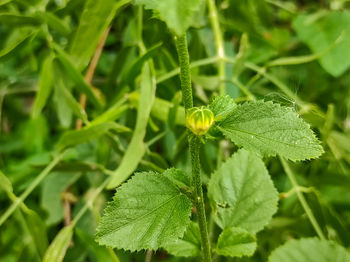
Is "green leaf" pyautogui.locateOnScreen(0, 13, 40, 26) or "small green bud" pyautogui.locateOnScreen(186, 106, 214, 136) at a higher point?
"green leaf" pyautogui.locateOnScreen(0, 13, 40, 26)

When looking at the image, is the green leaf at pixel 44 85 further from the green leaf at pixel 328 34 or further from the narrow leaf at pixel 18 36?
the green leaf at pixel 328 34

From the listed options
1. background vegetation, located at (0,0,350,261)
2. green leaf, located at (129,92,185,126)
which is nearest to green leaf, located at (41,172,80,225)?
background vegetation, located at (0,0,350,261)

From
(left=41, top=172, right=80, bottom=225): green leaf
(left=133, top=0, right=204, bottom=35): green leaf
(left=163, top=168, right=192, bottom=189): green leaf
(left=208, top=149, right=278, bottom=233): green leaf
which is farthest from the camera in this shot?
(left=41, top=172, right=80, bottom=225): green leaf

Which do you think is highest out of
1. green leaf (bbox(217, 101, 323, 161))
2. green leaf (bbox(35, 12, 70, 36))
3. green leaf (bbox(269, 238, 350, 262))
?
green leaf (bbox(35, 12, 70, 36))

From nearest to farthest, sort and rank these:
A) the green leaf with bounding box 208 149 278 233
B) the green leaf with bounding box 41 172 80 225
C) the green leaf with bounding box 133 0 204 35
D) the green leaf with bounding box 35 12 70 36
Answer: the green leaf with bounding box 133 0 204 35 < the green leaf with bounding box 208 149 278 233 < the green leaf with bounding box 35 12 70 36 < the green leaf with bounding box 41 172 80 225

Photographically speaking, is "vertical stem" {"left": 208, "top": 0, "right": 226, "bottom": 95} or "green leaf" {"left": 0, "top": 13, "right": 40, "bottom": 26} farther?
"vertical stem" {"left": 208, "top": 0, "right": 226, "bottom": 95}

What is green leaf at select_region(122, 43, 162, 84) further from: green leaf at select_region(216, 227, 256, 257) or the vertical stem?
green leaf at select_region(216, 227, 256, 257)
